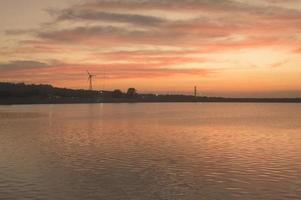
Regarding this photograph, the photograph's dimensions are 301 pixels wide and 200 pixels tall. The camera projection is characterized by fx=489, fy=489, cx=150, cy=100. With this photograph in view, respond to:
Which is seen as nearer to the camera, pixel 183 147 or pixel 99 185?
pixel 99 185

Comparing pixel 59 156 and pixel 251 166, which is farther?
pixel 59 156

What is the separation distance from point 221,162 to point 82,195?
41.6 feet

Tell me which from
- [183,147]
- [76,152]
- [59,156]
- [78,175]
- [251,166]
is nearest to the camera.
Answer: [78,175]

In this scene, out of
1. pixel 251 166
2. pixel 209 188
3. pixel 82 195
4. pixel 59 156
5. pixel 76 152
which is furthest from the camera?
pixel 76 152

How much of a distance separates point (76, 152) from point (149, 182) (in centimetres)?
1474

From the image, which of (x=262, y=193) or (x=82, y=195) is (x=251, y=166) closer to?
(x=262, y=193)

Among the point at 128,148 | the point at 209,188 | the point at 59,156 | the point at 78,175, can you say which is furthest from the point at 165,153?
the point at 209,188

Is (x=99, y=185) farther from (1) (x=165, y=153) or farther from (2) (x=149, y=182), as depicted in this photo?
(1) (x=165, y=153)

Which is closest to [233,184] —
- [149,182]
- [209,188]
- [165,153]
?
[209,188]

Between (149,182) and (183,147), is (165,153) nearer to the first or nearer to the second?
(183,147)

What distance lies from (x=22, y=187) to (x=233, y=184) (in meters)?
10.3

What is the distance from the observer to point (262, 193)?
2214 centimetres

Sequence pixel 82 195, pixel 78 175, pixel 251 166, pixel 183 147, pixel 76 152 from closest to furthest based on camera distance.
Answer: pixel 82 195 → pixel 78 175 → pixel 251 166 → pixel 76 152 → pixel 183 147

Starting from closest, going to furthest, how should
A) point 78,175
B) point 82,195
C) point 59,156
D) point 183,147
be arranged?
point 82,195 < point 78,175 < point 59,156 < point 183,147
